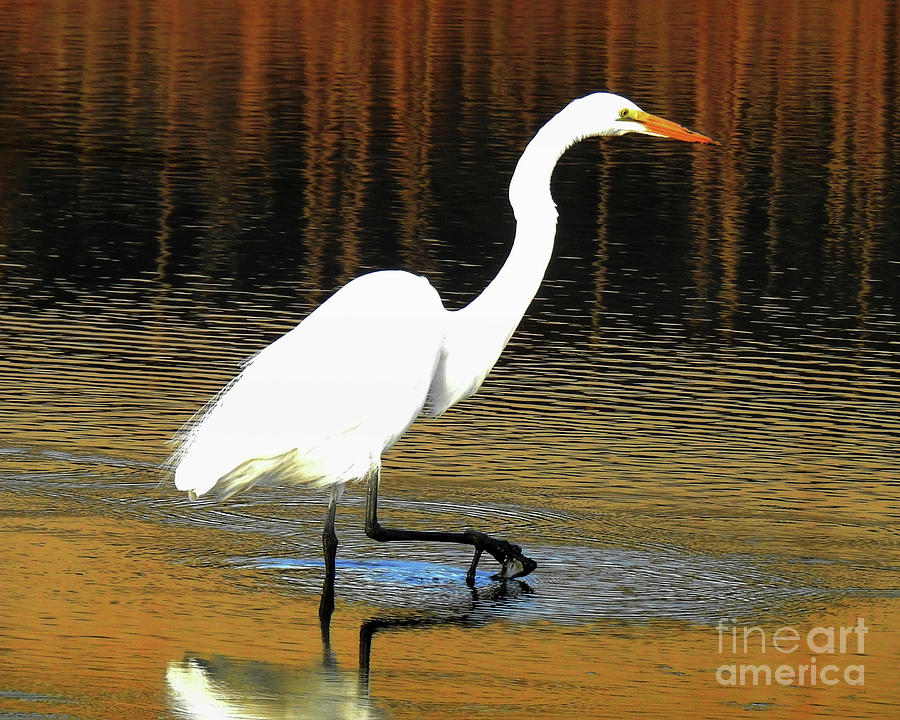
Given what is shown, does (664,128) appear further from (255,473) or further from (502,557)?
(255,473)

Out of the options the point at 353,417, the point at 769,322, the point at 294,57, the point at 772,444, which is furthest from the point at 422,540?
the point at 294,57

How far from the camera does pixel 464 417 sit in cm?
894

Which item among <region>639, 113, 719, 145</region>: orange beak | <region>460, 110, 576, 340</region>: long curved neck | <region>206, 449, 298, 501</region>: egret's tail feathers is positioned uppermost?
<region>639, 113, 719, 145</region>: orange beak

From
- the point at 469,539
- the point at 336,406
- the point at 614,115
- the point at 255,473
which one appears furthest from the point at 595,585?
the point at 614,115

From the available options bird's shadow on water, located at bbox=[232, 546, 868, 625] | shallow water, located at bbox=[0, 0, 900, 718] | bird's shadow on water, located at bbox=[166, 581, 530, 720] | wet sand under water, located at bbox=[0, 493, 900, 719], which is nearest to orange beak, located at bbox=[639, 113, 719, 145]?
shallow water, located at bbox=[0, 0, 900, 718]

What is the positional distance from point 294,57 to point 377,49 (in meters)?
1.84

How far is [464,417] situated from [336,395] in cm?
248

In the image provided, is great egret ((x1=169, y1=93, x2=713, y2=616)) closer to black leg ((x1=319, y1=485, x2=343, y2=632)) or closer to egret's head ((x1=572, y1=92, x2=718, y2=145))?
black leg ((x1=319, y1=485, x2=343, y2=632))

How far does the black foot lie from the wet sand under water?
0.08m

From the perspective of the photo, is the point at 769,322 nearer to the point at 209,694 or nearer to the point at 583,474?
the point at 583,474

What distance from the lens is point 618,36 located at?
32562 mm

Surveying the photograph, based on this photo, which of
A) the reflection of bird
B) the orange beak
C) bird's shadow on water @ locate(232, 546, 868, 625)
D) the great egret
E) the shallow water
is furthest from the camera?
the orange beak

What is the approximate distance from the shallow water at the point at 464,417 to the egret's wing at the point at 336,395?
1.50 feet

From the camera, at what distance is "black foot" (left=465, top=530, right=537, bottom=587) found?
6.55 m
